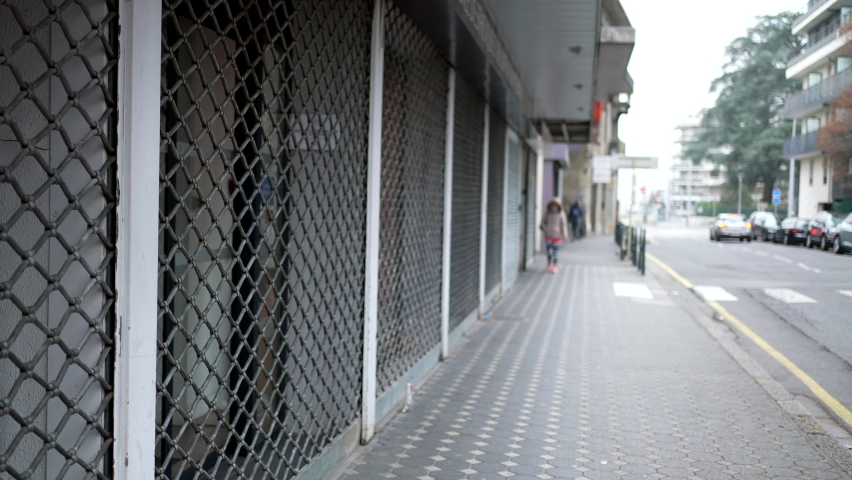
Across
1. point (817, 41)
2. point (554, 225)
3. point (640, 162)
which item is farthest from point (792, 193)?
point (554, 225)

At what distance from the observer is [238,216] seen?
3.36m

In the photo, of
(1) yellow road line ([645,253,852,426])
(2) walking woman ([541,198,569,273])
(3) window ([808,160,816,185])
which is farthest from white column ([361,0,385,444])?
(3) window ([808,160,816,185])

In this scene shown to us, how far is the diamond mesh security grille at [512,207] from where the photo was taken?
47.2 feet

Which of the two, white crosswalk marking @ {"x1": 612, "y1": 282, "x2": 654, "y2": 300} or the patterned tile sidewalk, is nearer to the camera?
the patterned tile sidewalk

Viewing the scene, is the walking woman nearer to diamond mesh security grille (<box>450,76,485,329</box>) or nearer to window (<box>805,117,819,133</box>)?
diamond mesh security grille (<box>450,76,485,329</box>)

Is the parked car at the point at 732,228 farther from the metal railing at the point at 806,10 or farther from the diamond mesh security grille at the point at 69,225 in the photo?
the diamond mesh security grille at the point at 69,225

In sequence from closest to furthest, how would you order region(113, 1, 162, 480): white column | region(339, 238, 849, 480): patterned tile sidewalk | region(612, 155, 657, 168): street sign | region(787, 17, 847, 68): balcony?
region(113, 1, 162, 480): white column, region(339, 238, 849, 480): patterned tile sidewalk, region(787, 17, 847, 68): balcony, region(612, 155, 657, 168): street sign

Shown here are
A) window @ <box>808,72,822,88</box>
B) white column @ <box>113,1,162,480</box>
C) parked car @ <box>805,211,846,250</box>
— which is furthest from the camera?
parked car @ <box>805,211,846,250</box>

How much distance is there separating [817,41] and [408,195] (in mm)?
25246

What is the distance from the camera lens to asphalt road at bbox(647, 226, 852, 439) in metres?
7.89

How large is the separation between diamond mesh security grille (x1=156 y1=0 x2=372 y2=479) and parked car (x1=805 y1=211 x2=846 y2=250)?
87.6ft

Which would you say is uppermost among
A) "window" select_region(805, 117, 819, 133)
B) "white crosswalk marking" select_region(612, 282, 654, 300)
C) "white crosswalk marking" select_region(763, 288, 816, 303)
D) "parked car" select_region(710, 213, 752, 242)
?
"window" select_region(805, 117, 819, 133)

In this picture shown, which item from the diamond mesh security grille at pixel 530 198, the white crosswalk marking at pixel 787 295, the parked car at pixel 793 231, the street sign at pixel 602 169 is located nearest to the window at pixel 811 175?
the parked car at pixel 793 231

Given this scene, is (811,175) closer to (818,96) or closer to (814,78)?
(814,78)
